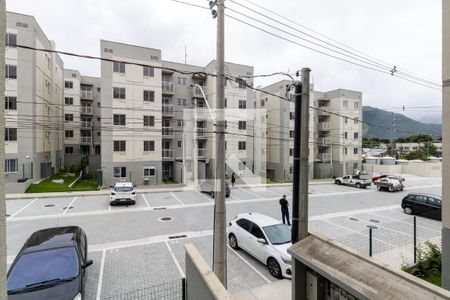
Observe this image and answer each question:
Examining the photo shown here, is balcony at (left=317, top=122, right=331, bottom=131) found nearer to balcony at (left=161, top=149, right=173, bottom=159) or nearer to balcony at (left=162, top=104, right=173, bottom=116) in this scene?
balcony at (left=162, top=104, right=173, bottom=116)

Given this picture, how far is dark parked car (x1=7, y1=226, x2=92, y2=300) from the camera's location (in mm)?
5492

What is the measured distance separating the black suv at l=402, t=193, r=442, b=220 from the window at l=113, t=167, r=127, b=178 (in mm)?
25209

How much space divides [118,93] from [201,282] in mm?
25869

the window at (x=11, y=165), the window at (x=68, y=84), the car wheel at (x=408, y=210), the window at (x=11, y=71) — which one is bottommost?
the car wheel at (x=408, y=210)

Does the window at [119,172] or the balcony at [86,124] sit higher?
the balcony at [86,124]

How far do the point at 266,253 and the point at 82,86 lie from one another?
146ft

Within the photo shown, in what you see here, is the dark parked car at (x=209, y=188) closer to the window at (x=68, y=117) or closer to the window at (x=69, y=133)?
the window at (x=68, y=117)

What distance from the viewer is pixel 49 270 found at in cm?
600

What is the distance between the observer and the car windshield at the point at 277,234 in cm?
880

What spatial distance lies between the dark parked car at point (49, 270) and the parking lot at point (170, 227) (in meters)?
1.38

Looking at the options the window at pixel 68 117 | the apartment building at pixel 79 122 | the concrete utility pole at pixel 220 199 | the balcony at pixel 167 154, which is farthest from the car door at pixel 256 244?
the window at pixel 68 117

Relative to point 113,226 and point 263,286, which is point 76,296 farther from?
point 113,226

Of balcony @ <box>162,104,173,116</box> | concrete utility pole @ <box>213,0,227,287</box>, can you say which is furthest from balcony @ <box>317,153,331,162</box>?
concrete utility pole @ <box>213,0,227,287</box>

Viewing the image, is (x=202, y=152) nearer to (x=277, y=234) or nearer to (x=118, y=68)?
(x=118, y=68)
